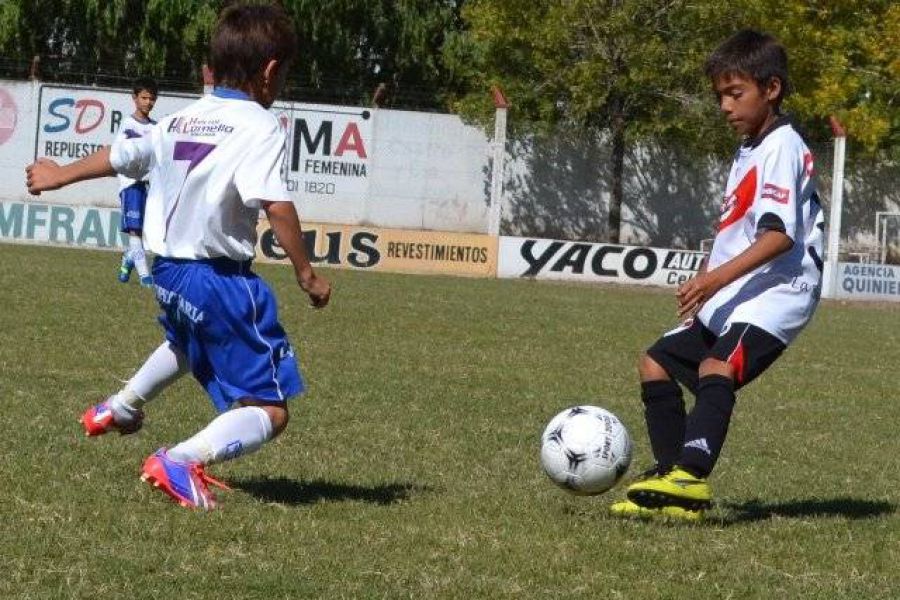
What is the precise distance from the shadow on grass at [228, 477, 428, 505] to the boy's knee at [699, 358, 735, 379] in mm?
1113

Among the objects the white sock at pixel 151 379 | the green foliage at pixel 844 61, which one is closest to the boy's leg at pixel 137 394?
the white sock at pixel 151 379

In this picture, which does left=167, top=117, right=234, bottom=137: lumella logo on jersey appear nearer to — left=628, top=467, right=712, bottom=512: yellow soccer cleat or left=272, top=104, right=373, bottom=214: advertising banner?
left=628, top=467, right=712, bottom=512: yellow soccer cleat

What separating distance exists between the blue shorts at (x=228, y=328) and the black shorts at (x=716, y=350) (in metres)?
1.32

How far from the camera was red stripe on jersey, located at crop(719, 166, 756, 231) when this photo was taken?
5.27 meters

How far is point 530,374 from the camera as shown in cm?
1012

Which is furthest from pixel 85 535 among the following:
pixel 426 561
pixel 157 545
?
pixel 426 561

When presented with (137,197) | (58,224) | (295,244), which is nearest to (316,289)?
(295,244)

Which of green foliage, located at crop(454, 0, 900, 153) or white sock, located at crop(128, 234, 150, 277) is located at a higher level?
green foliage, located at crop(454, 0, 900, 153)

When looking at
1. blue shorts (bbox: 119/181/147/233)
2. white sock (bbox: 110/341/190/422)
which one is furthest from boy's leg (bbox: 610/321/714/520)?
blue shorts (bbox: 119/181/147/233)

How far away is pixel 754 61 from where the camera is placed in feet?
17.4

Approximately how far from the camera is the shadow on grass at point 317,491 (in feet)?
17.9

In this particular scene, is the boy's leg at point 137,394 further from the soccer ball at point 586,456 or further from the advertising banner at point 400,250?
the advertising banner at point 400,250

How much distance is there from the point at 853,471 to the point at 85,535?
3642 millimetres

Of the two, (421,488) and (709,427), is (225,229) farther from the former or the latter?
(709,427)
